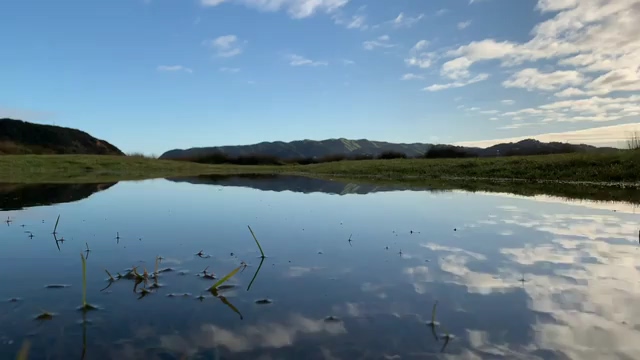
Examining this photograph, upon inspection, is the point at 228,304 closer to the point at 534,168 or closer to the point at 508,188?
the point at 508,188

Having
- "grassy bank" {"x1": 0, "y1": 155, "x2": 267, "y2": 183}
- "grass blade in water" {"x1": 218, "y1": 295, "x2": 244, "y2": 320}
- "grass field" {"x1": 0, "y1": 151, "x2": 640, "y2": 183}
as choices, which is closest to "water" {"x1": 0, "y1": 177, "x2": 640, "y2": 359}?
"grass blade in water" {"x1": 218, "y1": 295, "x2": 244, "y2": 320}

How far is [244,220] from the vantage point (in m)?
18.1

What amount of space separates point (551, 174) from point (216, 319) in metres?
45.1

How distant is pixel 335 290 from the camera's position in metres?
8.24

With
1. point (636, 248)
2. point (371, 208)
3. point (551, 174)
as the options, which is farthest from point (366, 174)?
point (636, 248)

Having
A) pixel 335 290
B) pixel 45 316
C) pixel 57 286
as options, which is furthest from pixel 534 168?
pixel 45 316

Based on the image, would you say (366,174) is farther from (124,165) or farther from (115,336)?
(115,336)

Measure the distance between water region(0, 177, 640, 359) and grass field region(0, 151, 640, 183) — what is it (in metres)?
28.1

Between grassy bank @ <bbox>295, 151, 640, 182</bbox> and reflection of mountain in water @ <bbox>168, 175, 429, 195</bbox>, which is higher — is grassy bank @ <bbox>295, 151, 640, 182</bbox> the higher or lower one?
the higher one

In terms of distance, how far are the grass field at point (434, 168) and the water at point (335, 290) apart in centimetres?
2805

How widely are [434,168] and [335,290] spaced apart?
174 ft

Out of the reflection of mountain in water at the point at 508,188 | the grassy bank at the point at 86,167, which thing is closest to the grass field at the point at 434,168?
the grassy bank at the point at 86,167

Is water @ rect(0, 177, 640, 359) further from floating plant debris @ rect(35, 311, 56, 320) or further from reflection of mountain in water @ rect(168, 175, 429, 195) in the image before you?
reflection of mountain in water @ rect(168, 175, 429, 195)

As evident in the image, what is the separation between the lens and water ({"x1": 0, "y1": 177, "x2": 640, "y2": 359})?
5789 millimetres
